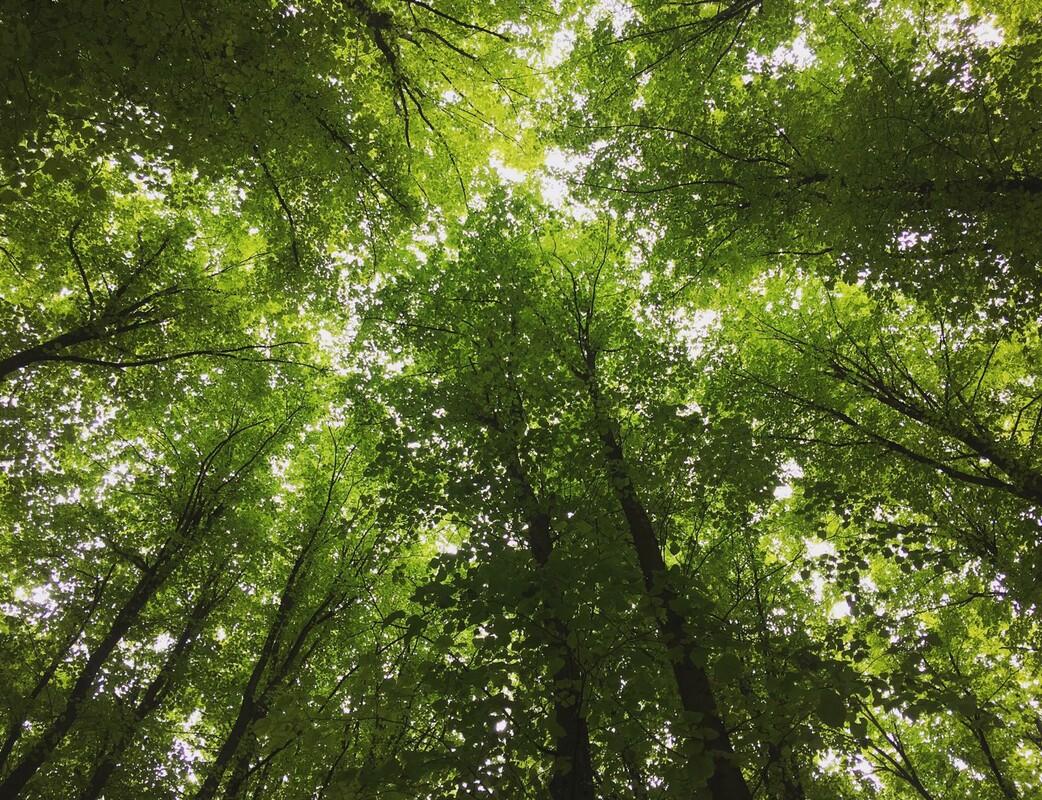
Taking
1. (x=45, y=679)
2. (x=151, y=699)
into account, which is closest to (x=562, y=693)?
(x=45, y=679)

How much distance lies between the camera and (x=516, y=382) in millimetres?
6656

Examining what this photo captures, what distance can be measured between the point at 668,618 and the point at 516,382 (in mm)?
3590

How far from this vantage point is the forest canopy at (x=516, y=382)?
3963 millimetres

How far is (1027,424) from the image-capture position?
10508mm

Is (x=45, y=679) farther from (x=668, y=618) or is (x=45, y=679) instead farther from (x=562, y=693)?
(x=668, y=618)

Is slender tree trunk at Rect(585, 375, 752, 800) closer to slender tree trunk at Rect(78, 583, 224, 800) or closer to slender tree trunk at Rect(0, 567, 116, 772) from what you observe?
slender tree trunk at Rect(78, 583, 224, 800)

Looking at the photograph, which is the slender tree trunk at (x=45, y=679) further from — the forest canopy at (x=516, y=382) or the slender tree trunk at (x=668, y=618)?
the slender tree trunk at (x=668, y=618)

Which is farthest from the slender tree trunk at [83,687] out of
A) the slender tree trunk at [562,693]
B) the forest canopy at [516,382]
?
the slender tree trunk at [562,693]

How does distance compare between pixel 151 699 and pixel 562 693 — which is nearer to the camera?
pixel 562 693

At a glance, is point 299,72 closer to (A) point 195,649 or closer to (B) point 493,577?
(B) point 493,577

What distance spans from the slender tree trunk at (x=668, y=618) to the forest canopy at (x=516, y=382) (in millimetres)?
53

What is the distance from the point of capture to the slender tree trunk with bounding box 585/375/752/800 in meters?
3.62

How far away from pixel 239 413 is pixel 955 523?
14997mm

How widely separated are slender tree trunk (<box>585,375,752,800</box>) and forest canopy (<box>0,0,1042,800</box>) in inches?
2.1
